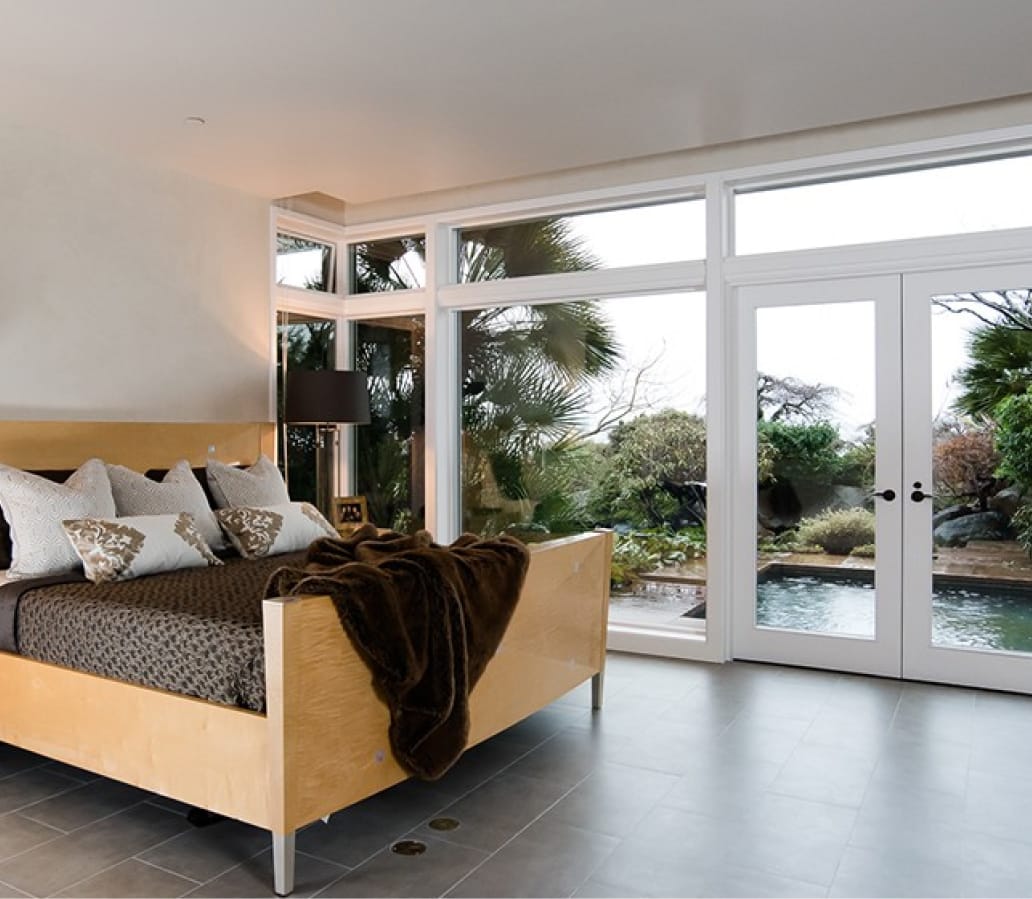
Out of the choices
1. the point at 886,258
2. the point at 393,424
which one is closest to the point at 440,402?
the point at 393,424

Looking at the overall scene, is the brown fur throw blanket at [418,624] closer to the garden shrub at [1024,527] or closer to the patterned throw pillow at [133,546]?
the patterned throw pillow at [133,546]

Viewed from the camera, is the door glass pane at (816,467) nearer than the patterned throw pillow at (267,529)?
No

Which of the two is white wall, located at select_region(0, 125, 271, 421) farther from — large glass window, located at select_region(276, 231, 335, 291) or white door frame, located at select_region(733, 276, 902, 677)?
white door frame, located at select_region(733, 276, 902, 677)

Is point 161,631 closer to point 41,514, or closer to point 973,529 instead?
point 41,514

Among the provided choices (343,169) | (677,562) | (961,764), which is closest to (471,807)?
(961,764)

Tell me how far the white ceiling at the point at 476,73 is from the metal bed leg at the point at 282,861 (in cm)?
256

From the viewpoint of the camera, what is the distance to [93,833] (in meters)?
2.78

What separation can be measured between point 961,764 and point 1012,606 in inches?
48.3

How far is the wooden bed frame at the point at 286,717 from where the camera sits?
7.85ft

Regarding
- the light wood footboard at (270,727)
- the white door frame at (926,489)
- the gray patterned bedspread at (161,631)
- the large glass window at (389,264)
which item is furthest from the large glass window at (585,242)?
the gray patterned bedspread at (161,631)

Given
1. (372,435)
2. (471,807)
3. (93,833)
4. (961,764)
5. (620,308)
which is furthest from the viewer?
(372,435)

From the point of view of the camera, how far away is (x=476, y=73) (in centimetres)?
361

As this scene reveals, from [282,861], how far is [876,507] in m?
3.29

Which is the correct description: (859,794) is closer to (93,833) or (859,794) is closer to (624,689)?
(624,689)
